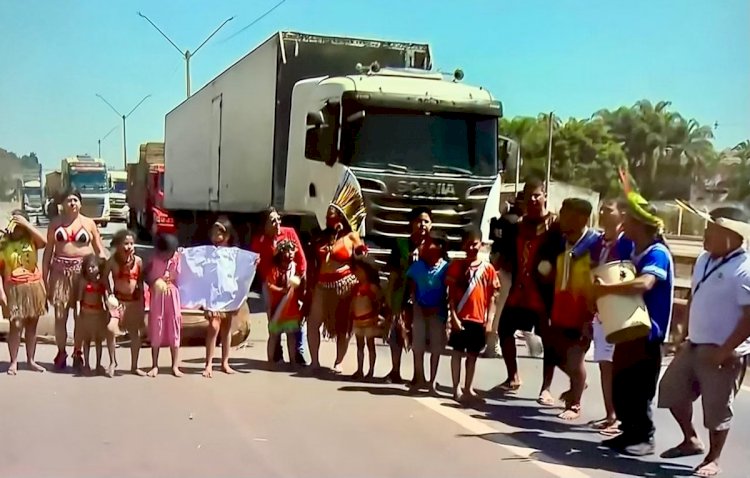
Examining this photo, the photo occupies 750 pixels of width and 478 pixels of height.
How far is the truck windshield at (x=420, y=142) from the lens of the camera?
28.0 ft

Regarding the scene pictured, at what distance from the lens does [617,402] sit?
16.7ft

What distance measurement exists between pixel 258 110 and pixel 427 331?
463 centimetres

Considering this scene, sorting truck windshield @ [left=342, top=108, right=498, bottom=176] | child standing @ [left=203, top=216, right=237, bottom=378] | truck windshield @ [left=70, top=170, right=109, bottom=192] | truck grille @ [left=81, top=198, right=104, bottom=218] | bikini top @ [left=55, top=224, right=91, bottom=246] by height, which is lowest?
child standing @ [left=203, top=216, right=237, bottom=378]

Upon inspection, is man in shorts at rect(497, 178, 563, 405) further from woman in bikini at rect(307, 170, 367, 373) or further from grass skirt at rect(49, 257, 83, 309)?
grass skirt at rect(49, 257, 83, 309)

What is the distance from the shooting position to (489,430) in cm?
552

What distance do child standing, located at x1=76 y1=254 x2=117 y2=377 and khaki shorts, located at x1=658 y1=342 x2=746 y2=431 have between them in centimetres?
386

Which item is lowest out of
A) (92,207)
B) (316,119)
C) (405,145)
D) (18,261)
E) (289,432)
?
(289,432)

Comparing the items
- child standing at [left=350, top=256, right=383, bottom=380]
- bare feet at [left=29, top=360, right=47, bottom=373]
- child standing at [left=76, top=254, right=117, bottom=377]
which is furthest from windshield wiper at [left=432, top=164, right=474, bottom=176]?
bare feet at [left=29, top=360, right=47, bottom=373]

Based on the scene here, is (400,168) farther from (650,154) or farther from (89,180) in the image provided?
(650,154)

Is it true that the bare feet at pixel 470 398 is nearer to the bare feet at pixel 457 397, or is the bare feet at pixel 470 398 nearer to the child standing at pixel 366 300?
the bare feet at pixel 457 397

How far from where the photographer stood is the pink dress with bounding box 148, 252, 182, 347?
662 cm

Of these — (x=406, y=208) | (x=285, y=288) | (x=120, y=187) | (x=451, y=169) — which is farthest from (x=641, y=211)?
(x=120, y=187)

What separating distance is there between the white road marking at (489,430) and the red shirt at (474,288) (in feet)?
2.02

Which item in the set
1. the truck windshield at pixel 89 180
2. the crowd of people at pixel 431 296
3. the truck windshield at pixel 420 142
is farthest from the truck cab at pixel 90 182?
the truck windshield at pixel 420 142
